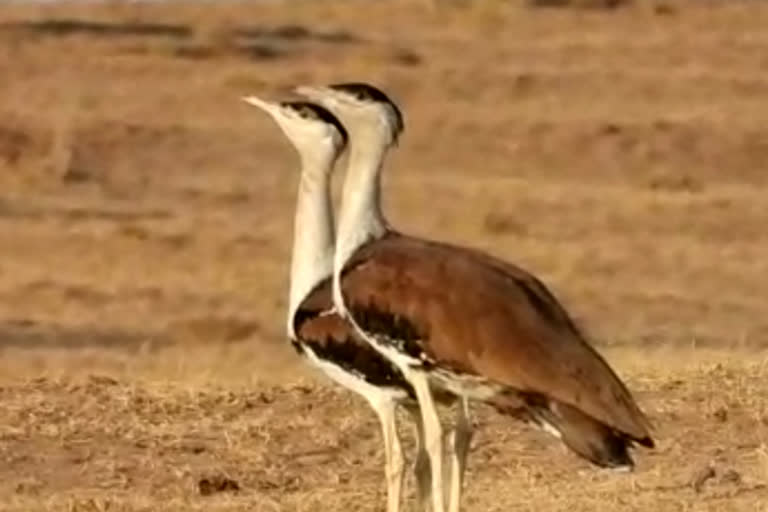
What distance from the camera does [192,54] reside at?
3328 centimetres

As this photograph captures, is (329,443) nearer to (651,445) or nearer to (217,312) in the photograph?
(651,445)

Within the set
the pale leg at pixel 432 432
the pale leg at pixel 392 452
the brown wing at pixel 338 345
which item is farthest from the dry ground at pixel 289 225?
the brown wing at pixel 338 345

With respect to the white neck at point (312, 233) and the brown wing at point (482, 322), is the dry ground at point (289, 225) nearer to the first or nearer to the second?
the white neck at point (312, 233)

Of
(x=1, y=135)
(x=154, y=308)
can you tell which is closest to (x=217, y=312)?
(x=154, y=308)

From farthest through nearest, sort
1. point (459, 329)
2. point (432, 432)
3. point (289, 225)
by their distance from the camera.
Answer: point (289, 225) < point (432, 432) < point (459, 329)

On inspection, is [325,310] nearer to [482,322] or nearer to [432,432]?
[432,432]

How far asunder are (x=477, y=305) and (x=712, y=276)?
1147 centimetres

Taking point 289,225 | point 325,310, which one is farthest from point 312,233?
point 289,225

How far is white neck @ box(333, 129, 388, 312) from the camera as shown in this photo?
27.9 ft

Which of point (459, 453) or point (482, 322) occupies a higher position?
point (482, 322)

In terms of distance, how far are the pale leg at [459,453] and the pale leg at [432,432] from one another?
0.14 ft

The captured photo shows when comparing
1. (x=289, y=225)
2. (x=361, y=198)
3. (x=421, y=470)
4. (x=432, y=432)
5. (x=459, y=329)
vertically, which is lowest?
(x=289, y=225)

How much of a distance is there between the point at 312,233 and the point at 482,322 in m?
1.12

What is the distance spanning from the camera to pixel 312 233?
899 centimetres
